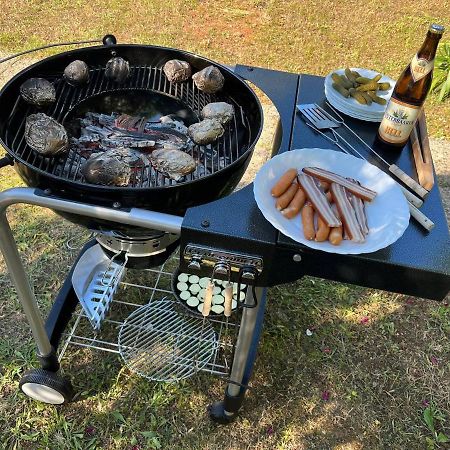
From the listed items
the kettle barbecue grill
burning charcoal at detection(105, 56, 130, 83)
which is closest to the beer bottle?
the kettle barbecue grill

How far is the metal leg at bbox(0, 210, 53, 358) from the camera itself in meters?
1.43

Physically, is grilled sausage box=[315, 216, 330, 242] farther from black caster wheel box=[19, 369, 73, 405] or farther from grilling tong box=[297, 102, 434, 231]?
black caster wheel box=[19, 369, 73, 405]

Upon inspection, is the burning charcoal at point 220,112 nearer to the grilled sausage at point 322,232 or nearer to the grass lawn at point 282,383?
the grilled sausage at point 322,232

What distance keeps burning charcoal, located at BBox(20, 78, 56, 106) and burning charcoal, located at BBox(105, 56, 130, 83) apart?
0.25m

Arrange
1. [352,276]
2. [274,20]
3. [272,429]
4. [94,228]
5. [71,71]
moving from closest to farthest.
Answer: [352,276] → [94,228] → [71,71] → [272,429] → [274,20]

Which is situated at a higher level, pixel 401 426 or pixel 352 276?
pixel 352 276

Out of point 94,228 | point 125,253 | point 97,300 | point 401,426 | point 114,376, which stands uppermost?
point 94,228

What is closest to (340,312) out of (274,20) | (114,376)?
(114,376)

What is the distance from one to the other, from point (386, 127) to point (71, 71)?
45.3 inches

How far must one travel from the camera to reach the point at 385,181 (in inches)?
54.0

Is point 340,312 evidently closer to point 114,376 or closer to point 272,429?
point 272,429

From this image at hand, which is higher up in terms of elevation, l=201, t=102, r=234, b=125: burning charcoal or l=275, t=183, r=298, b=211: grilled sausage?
l=275, t=183, r=298, b=211: grilled sausage

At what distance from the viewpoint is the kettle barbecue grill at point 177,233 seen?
1.25 metres

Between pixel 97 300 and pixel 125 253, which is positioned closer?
pixel 125 253
